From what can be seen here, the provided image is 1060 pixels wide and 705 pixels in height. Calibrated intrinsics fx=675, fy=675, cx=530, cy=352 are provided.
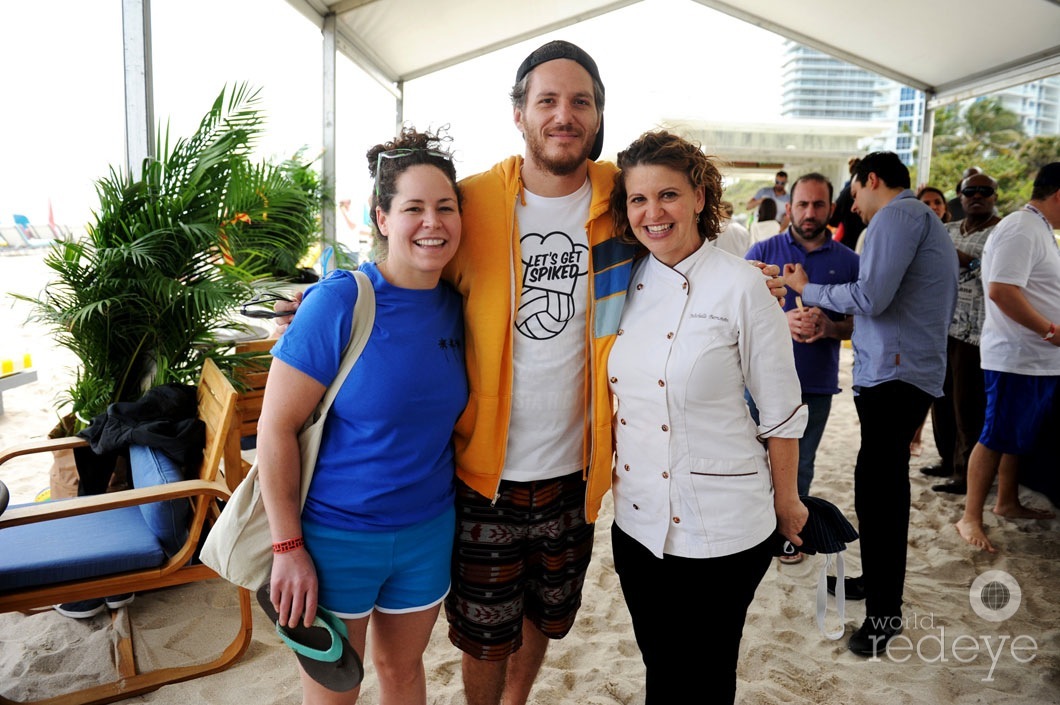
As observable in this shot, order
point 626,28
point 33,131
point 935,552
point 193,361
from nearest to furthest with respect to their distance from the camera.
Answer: point 193,361, point 935,552, point 33,131, point 626,28

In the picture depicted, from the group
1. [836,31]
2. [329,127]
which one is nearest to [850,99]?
[836,31]

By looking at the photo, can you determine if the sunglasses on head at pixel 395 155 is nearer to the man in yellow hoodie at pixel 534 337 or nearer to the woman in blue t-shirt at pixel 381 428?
the woman in blue t-shirt at pixel 381 428

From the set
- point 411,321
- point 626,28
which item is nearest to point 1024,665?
point 411,321

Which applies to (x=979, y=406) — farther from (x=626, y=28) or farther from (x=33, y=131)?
(x=626, y=28)

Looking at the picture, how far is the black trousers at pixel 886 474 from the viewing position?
2.62 meters

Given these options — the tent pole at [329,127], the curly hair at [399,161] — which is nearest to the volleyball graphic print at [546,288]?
the curly hair at [399,161]

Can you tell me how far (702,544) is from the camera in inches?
63.2

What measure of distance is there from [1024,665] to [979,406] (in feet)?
7.75

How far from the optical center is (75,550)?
7.86 feet

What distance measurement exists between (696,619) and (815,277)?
6.67ft

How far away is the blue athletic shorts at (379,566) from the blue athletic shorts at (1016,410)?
3.38 metres

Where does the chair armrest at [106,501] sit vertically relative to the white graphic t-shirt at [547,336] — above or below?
below

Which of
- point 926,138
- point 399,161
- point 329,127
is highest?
point 926,138

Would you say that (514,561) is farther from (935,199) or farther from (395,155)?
(935,199)
